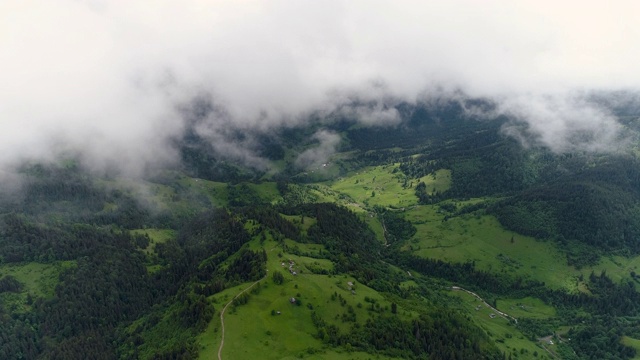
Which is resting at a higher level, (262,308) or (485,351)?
(262,308)

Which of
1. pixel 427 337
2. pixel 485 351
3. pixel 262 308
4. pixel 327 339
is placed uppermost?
pixel 262 308

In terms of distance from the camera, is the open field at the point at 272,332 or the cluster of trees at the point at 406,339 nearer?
the open field at the point at 272,332

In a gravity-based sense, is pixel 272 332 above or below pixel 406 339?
above

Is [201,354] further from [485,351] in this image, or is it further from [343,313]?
[485,351]

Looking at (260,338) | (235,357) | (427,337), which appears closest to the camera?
(235,357)

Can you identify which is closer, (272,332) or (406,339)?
(272,332)

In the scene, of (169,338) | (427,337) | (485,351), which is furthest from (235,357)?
(485,351)

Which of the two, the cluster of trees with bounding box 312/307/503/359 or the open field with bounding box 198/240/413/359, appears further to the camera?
the cluster of trees with bounding box 312/307/503/359

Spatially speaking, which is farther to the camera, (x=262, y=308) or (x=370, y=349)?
(x=262, y=308)

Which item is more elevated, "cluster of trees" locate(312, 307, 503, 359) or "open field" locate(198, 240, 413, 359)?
"open field" locate(198, 240, 413, 359)

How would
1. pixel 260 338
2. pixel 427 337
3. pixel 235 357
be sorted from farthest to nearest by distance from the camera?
pixel 427 337 → pixel 260 338 → pixel 235 357

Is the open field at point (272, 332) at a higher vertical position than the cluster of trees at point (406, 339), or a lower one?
higher
